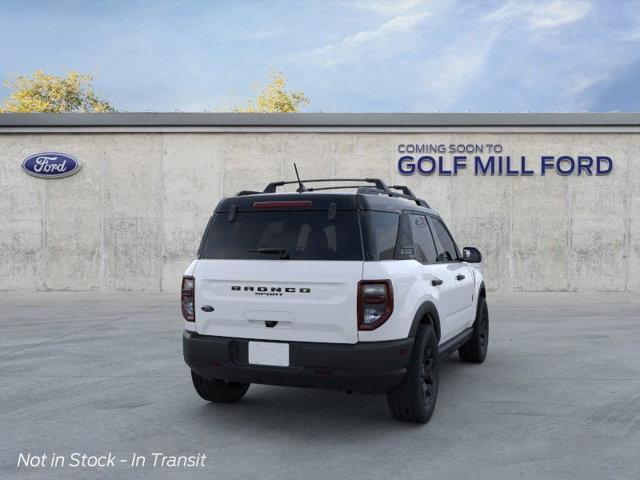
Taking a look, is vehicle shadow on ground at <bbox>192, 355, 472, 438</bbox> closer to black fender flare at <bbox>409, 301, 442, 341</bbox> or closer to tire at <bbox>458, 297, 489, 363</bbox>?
black fender flare at <bbox>409, 301, 442, 341</bbox>

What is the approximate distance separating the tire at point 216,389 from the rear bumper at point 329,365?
65 centimetres

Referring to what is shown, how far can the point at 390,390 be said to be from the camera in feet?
13.4

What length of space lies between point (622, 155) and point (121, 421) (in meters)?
14.6

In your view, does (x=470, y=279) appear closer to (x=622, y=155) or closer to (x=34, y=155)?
(x=622, y=155)

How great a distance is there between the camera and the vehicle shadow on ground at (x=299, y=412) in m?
4.36

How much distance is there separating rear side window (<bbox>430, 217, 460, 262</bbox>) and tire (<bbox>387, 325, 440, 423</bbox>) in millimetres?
1058

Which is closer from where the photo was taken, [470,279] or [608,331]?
[470,279]

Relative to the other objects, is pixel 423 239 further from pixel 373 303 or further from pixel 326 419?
pixel 326 419

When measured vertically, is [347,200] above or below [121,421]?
above

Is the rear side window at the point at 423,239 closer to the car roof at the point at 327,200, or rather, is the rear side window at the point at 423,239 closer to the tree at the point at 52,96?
the car roof at the point at 327,200

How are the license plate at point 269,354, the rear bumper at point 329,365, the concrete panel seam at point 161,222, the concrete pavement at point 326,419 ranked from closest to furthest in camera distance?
the concrete pavement at point 326,419 < the rear bumper at point 329,365 < the license plate at point 269,354 < the concrete panel seam at point 161,222

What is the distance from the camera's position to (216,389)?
4.79 meters

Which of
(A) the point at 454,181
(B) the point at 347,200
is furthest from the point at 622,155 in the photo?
(B) the point at 347,200

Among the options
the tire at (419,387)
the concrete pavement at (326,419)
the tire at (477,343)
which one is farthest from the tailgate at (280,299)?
the tire at (477,343)
